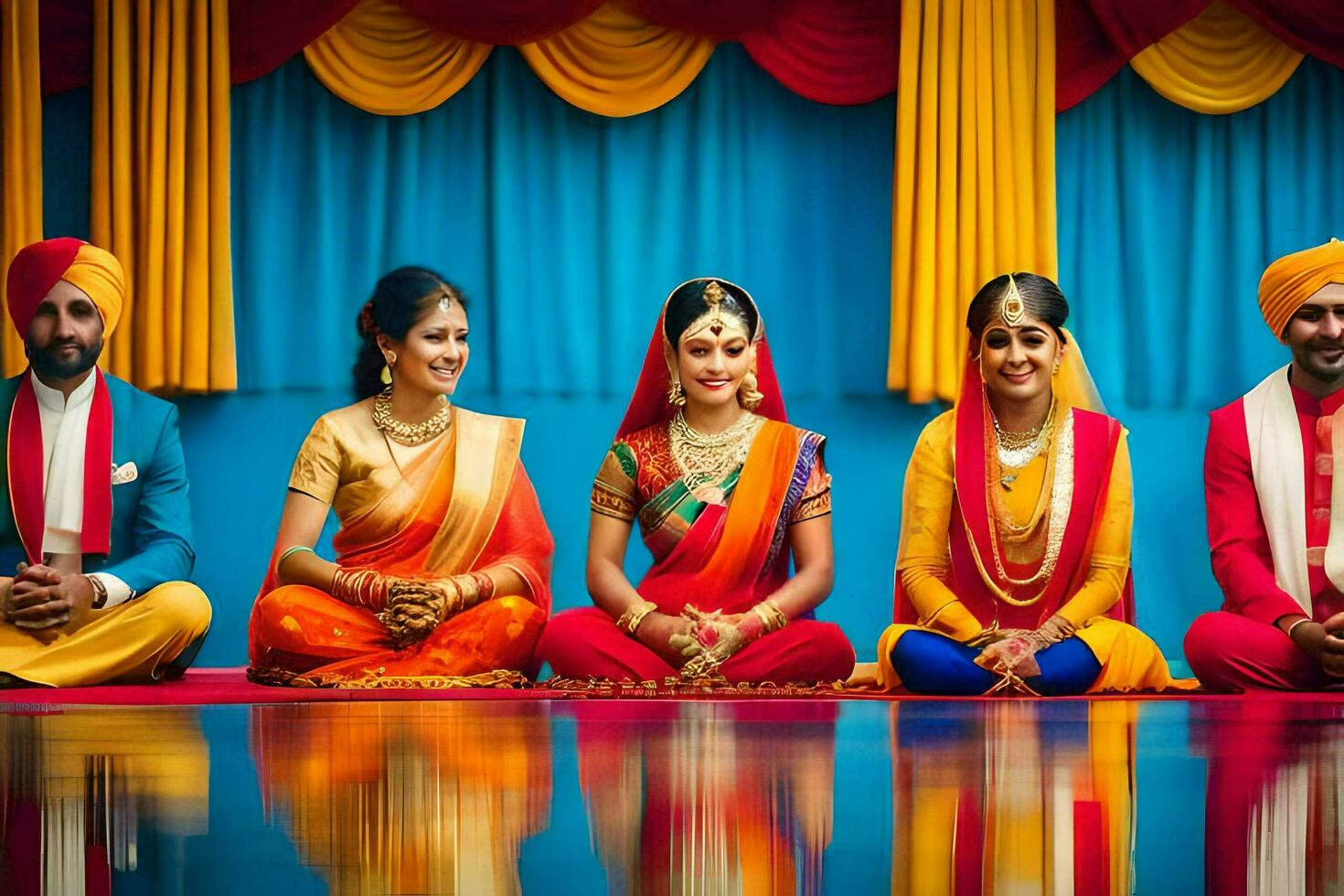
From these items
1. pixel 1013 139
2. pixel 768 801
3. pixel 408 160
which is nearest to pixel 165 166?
pixel 408 160

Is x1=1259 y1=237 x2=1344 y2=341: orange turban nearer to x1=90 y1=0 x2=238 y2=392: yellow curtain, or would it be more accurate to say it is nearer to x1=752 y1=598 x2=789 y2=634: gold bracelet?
x1=752 y1=598 x2=789 y2=634: gold bracelet

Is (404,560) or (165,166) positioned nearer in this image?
(404,560)

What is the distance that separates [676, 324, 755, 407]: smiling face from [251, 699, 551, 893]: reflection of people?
141cm

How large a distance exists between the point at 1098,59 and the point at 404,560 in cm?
289

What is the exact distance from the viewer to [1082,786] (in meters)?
2.48

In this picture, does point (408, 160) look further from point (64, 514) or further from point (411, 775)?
point (411, 775)

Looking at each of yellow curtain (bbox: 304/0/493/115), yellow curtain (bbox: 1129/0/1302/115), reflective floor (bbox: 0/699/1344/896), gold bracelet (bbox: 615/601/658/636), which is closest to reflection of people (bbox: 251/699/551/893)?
reflective floor (bbox: 0/699/1344/896)

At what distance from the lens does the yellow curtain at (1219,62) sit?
6.20 m

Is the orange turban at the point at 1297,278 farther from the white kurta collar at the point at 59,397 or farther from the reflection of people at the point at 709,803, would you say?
the white kurta collar at the point at 59,397

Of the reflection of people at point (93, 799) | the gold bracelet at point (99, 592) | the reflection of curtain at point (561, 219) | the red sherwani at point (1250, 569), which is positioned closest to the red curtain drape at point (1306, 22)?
the reflection of curtain at point (561, 219)

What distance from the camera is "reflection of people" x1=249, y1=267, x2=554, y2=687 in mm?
4844

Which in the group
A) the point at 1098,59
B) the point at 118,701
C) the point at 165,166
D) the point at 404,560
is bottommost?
the point at 118,701

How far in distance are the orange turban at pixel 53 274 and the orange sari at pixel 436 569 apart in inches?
31.4

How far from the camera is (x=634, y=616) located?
4.74 meters
